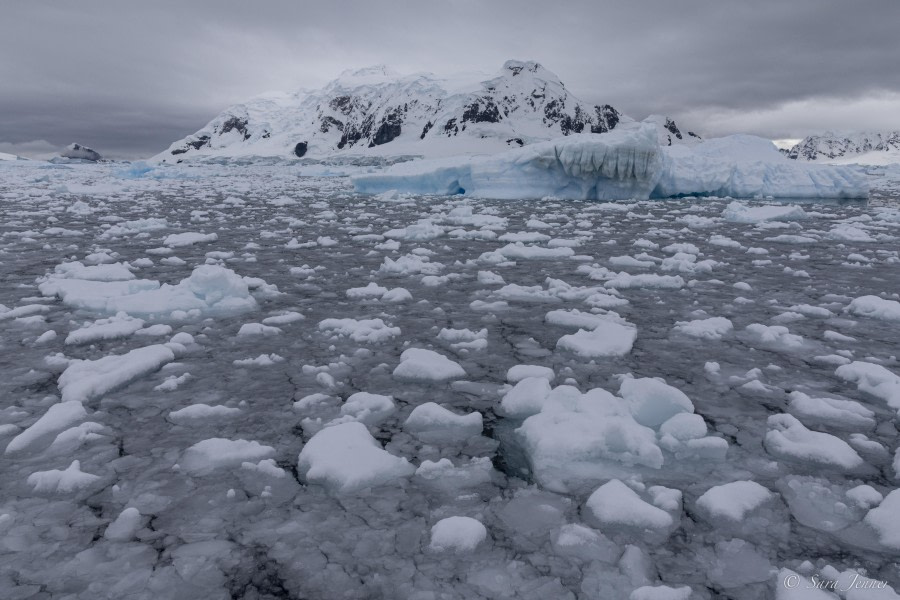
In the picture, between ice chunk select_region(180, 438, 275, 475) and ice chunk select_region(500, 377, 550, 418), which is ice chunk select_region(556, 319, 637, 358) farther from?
ice chunk select_region(180, 438, 275, 475)

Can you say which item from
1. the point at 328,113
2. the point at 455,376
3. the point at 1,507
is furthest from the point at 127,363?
the point at 328,113

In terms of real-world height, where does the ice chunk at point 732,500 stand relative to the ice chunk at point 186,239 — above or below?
below

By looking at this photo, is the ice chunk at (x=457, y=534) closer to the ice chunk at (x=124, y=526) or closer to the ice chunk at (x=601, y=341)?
the ice chunk at (x=124, y=526)

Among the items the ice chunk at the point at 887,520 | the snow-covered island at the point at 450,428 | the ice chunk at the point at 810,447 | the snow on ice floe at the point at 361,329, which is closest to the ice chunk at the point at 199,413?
the snow-covered island at the point at 450,428

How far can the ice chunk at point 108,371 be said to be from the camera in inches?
142

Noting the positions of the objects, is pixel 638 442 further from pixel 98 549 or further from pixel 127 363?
pixel 127 363

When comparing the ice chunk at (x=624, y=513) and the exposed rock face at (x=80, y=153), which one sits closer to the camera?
the ice chunk at (x=624, y=513)

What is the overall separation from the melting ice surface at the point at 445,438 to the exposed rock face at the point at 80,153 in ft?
502

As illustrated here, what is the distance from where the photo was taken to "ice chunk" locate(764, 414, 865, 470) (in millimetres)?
2875

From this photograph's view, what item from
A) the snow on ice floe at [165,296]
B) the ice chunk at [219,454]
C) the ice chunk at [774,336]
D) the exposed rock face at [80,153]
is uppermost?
the exposed rock face at [80,153]

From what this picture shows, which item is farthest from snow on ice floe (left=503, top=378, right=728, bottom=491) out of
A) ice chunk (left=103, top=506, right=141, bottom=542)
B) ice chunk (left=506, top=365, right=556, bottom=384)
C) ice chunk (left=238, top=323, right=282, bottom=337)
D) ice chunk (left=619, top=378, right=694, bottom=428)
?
ice chunk (left=238, top=323, right=282, bottom=337)

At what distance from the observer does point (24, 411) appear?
3.38 metres

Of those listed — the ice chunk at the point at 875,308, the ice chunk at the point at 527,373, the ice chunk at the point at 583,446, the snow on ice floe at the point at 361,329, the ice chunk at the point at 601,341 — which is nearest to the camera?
the ice chunk at the point at 583,446

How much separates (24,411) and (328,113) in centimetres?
16005
